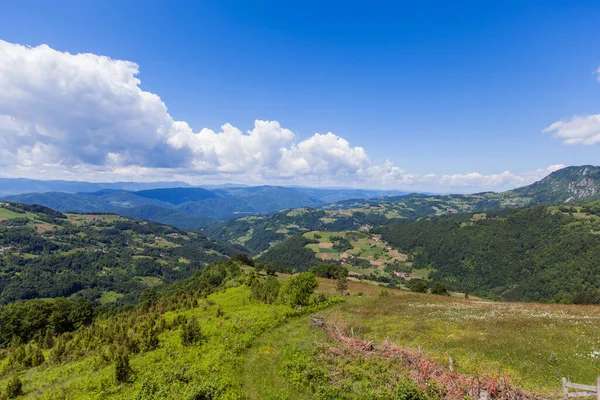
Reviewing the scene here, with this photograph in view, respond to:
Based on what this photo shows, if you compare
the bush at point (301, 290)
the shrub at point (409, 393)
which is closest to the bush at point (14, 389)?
the bush at point (301, 290)

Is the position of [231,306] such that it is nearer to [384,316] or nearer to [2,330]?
Answer: [384,316]

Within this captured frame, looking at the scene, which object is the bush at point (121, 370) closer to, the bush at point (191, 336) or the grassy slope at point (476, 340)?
the bush at point (191, 336)

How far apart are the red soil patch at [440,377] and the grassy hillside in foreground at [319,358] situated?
0.70 feet

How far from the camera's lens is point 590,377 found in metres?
19.5

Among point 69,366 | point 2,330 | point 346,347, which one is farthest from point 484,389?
point 2,330

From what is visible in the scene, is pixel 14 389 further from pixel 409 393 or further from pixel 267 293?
pixel 267 293

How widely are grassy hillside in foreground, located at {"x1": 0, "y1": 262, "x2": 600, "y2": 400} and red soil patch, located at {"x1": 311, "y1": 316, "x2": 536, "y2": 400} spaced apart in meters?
0.21

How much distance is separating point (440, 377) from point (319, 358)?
9.72 metres

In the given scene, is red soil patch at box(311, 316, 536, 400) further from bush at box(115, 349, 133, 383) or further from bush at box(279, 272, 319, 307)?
bush at box(115, 349, 133, 383)

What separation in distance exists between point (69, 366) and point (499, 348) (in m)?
42.3

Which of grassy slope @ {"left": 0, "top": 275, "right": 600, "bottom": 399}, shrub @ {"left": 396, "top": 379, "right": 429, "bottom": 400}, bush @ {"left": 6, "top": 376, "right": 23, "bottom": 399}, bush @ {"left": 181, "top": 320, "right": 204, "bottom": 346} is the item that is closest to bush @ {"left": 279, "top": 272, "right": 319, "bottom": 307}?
grassy slope @ {"left": 0, "top": 275, "right": 600, "bottom": 399}

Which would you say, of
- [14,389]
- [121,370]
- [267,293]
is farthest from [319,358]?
[267,293]

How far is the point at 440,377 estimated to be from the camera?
19219mm

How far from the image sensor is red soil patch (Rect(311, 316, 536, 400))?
673 inches
